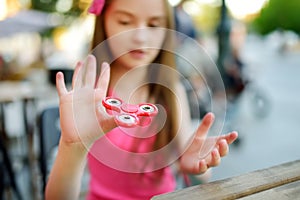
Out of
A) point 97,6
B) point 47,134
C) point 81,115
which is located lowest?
point 47,134

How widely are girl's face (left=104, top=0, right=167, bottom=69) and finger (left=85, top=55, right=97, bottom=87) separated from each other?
0.23ft

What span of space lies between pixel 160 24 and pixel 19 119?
3814mm

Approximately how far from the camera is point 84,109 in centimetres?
63

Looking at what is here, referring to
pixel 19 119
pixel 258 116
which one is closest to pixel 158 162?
pixel 19 119

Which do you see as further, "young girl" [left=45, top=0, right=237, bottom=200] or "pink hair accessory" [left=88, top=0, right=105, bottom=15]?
"pink hair accessory" [left=88, top=0, right=105, bottom=15]

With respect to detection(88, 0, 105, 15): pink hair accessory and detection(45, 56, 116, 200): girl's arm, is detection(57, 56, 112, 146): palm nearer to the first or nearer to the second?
detection(45, 56, 116, 200): girl's arm

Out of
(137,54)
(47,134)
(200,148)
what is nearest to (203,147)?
(200,148)

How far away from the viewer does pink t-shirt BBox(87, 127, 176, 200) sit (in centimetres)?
77

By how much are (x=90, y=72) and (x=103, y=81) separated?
32 millimetres

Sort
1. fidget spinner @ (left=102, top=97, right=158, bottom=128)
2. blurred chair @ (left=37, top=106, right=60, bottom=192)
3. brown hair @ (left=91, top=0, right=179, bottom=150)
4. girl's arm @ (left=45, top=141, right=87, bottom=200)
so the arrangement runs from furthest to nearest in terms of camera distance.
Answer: blurred chair @ (left=37, top=106, right=60, bottom=192)
brown hair @ (left=91, top=0, right=179, bottom=150)
girl's arm @ (left=45, top=141, right=87, bottom=200)
fidget spinner @ (left=102, top=97, right=158, bottom=128)

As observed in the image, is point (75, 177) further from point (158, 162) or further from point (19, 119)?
point (19, 119)

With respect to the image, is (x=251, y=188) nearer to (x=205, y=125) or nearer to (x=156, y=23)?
(x=205, y=125)

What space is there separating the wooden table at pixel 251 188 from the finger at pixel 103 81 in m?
0.23

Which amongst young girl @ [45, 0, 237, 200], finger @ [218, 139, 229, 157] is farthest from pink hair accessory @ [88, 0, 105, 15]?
finger @ [218, 139, 229, 157]
